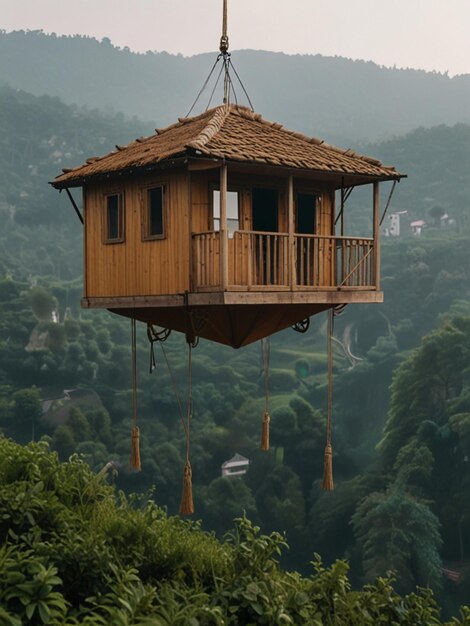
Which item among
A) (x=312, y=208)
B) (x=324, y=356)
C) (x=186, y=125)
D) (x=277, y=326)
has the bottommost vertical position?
(x=324, y=356)

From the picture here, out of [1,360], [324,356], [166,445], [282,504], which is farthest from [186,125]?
[324,356]

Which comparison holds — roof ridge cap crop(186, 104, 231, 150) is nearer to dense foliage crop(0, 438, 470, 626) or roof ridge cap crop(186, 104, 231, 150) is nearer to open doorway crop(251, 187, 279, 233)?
open doorway crop(251, 187, 279, 233)

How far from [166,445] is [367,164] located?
54417 mm

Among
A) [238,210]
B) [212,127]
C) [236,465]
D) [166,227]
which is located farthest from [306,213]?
[236,465]

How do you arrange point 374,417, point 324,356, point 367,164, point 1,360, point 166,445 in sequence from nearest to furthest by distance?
point 367,164, point 166,445, point 1,360, point 374,417, point 324,356

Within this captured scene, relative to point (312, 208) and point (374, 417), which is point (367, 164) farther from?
point (374, 417)

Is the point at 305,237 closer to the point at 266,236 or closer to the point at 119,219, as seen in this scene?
the point at 266,236

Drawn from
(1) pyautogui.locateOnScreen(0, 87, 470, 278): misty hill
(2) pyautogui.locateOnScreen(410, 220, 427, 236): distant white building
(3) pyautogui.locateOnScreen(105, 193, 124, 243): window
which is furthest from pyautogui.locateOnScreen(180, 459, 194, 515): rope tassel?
(2) pyautogui.locateOnScreen(410, 220, 427, 236): distant white building

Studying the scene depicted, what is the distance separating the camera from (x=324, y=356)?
107 m

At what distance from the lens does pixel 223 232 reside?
43.1 feet

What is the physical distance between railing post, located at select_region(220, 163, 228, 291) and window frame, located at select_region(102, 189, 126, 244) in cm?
251

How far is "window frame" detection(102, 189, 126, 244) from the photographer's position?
49.8ft

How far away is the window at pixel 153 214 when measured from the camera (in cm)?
1442

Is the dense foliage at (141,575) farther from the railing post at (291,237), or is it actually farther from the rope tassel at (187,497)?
the railing post at (291,237)
